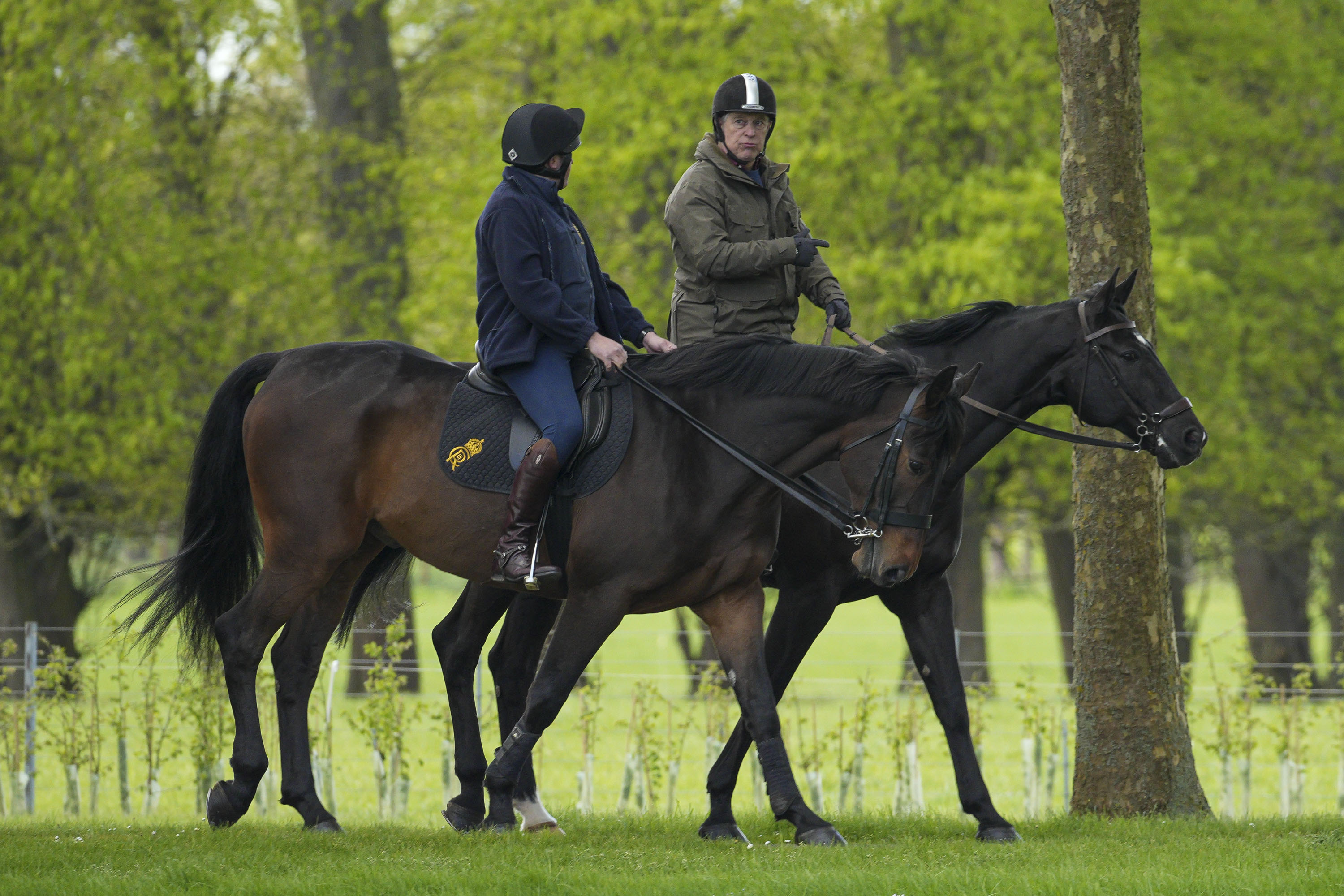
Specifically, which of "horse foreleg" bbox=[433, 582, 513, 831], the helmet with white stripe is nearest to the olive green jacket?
the helmet with white stripe

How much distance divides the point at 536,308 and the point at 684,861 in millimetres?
2330

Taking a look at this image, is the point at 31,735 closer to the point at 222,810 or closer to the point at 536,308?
the point at 222,810

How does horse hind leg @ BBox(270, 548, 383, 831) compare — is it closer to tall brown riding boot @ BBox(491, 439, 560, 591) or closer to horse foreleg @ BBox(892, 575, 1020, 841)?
tall brown riding boot @ BBox(491, 439, 560, 591)

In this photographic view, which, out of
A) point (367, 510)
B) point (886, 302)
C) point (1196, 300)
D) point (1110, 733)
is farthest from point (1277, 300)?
point (367, 510)

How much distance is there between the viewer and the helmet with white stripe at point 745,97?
21.9 ft

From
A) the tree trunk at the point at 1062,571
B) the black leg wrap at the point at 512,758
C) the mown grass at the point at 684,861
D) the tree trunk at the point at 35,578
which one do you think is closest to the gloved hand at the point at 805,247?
the black leg wrap at the point at 512,758

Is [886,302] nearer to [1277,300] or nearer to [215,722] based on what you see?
[1277,300]

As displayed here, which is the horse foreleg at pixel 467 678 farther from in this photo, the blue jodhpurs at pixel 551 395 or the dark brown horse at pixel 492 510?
the blue jodhpurs at pixel 551 395

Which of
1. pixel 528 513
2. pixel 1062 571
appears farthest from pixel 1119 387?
pixel 1062 571

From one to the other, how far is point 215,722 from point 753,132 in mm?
5745

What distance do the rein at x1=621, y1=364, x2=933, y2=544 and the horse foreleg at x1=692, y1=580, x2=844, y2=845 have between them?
477mm

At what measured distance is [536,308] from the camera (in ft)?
20.3

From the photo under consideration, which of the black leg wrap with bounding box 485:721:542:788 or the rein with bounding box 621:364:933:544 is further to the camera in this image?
the black leg wrap with bounding box 485:721:542:788

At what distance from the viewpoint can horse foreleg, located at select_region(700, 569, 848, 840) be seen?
6.75 meters
